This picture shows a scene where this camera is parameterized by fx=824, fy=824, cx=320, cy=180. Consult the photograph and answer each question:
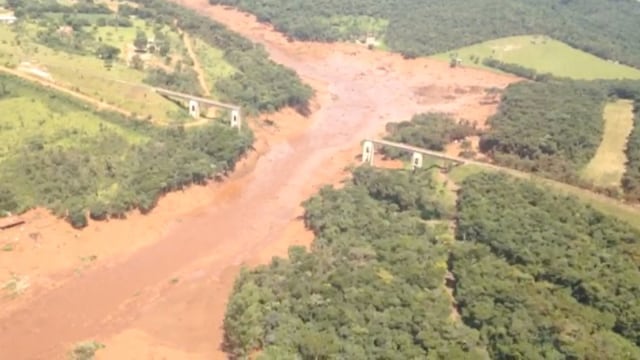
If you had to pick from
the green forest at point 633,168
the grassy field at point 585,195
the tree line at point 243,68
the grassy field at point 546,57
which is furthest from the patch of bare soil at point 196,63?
the green forest at point 633,168

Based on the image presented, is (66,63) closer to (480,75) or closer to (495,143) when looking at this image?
(495,143)

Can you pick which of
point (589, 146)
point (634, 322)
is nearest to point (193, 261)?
point (634, 322)

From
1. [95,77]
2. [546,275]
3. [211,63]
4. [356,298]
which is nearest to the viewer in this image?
[356,298]

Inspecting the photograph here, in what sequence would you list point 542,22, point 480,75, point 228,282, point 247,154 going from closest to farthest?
point 228,282 < point 247,154 < point 480,75 < point 542,22

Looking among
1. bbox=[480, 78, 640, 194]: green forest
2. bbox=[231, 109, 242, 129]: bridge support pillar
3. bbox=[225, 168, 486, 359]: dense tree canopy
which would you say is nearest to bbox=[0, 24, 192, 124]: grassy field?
bbox=[231, 109, 242, 129]: bridge support pillar

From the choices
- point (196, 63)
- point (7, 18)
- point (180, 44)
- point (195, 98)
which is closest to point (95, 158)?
point (195, 98)

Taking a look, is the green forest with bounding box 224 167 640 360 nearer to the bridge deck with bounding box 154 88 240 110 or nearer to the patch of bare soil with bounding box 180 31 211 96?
the bridge deck with bounding box 154 88 240 110

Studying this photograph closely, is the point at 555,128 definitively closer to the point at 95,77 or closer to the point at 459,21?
the point at 95,77
